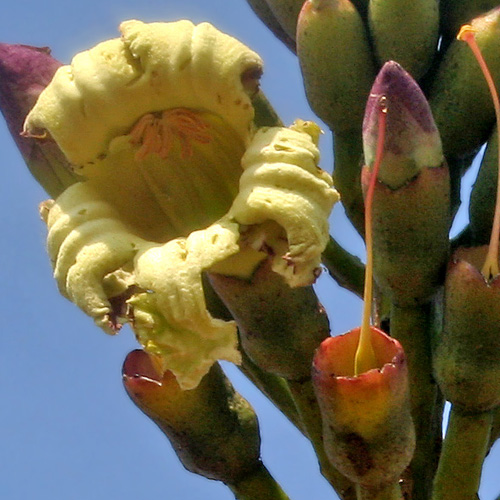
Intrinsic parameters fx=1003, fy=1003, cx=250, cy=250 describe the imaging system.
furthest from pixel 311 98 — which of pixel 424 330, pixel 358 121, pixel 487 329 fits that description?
pixel 487 329

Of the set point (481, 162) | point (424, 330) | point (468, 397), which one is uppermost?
point (481, 162)

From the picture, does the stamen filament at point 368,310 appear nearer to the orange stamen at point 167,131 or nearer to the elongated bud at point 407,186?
the elongated bud at point 407,186

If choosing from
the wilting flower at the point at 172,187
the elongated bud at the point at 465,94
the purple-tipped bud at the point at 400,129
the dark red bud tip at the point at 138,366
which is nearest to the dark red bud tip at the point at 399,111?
the purple-tipped bud at the point at 400,129

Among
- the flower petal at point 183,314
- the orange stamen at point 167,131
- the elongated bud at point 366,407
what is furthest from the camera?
the orange stamen at point 167,131

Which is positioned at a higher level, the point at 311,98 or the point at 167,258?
the point at 311,98

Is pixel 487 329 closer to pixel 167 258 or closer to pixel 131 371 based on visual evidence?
pixel 167 258

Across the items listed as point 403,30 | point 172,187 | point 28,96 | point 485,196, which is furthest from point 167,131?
point 485,196

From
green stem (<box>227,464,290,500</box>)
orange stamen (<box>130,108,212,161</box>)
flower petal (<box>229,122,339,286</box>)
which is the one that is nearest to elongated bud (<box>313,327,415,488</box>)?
flower petal (<box>229,122,339,286</box>)
